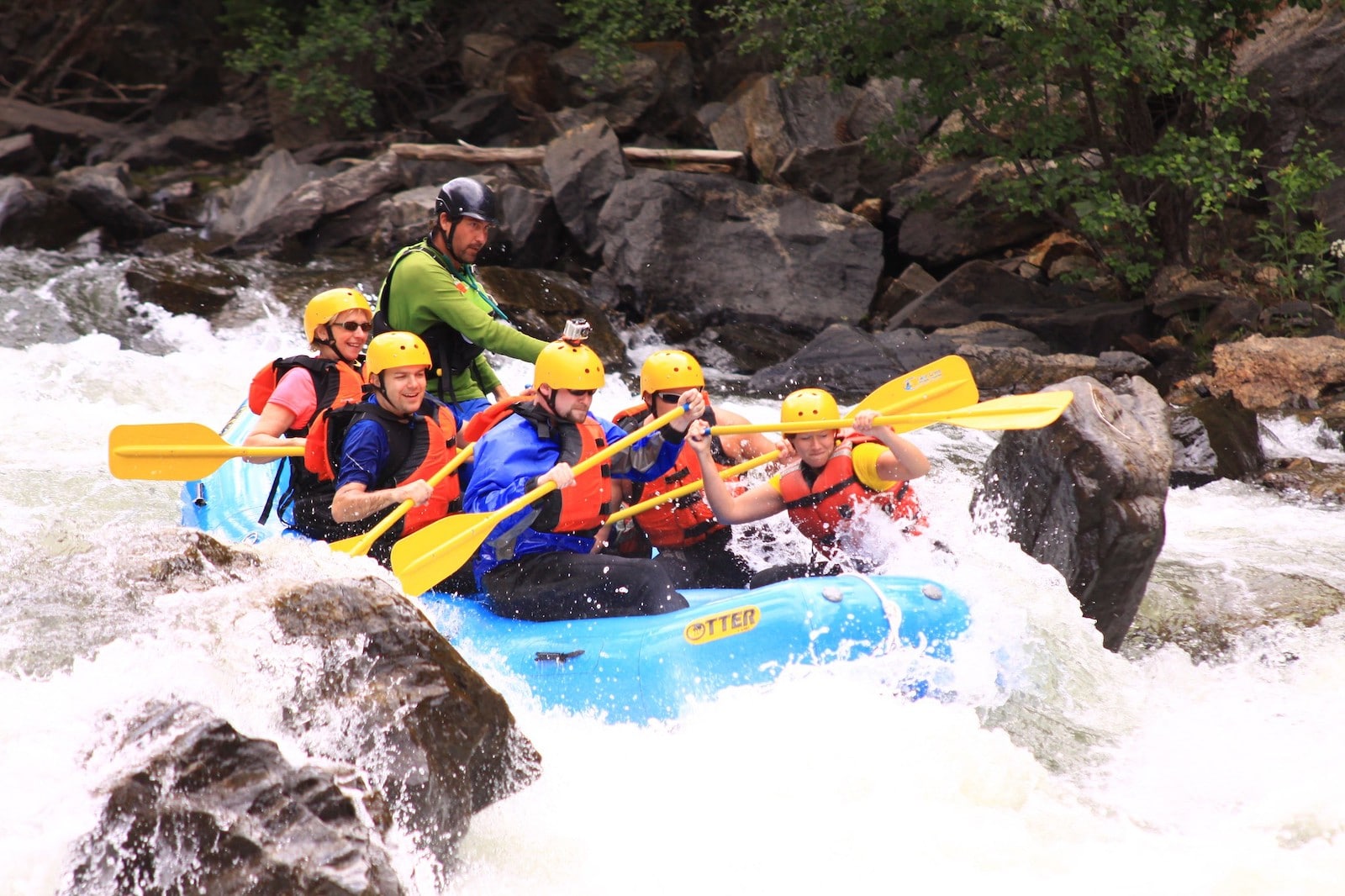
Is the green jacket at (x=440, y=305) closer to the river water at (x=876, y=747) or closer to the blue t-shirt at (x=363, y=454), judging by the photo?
the blue t-shirt at (x=363, y=454)

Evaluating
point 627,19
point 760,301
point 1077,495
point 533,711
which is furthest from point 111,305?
point 1077,495

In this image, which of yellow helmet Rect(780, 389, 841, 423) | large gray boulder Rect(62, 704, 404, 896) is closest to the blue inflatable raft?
yellow helmet Rect(780, 389, 841, 423)

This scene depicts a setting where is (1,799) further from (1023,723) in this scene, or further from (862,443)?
(1023,723)

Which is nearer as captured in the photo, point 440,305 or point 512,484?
point 512,484

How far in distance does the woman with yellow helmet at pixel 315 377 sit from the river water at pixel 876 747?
2.23ft

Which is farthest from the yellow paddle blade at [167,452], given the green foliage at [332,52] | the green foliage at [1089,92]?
the green foliage at [332,52]

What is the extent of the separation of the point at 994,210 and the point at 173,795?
9.34m

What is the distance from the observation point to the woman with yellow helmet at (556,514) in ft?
13.7

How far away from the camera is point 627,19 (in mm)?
13016

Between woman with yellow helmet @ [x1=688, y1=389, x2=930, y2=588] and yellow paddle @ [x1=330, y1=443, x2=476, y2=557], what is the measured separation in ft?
2.77

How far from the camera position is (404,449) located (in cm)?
451

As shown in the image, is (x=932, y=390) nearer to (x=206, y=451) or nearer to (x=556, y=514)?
(x=556, y=514)

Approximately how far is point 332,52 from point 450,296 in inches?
406

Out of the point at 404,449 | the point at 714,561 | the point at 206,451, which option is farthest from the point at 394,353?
the point at 714,561
